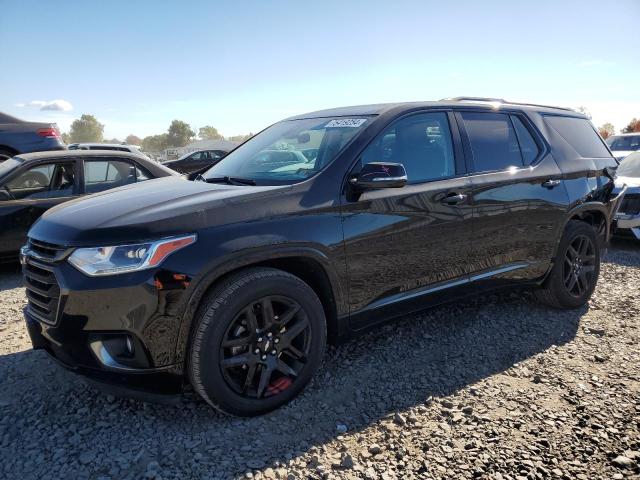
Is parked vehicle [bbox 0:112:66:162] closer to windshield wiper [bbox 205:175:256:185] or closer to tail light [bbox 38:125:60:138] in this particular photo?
tail light [bbox 38:125:60:138]

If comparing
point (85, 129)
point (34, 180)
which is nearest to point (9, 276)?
point (34, 180)

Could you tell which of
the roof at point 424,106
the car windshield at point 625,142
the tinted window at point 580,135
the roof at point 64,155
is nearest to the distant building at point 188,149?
the car windshield at point 625,142

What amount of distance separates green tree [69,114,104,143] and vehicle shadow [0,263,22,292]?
496 ft

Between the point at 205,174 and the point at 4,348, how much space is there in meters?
2.03

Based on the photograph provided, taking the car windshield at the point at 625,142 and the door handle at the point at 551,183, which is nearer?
the door handle at the point at 551,183

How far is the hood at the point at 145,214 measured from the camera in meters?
2.37

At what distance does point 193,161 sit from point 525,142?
63.9 ft

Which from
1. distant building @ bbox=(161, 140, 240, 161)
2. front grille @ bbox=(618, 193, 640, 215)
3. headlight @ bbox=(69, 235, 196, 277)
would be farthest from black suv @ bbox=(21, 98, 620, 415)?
distant building @ bbox=(161, 140, 240, 161)

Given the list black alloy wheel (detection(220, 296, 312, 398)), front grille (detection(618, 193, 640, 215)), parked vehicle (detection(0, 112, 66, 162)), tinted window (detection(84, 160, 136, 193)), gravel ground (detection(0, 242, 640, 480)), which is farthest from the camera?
parked vehicle (detection(0, 112, 66, 162))

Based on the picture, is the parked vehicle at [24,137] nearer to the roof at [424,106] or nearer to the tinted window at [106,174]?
the tinted window at [106,174]

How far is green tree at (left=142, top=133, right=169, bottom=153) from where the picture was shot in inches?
4904

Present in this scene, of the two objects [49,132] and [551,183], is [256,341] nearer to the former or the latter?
[551,183]

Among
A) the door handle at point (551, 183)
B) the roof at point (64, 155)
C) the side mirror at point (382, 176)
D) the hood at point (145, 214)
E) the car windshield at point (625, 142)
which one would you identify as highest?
the car windshield at point (625, 142)

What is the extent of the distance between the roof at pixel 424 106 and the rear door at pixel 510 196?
0.10m
